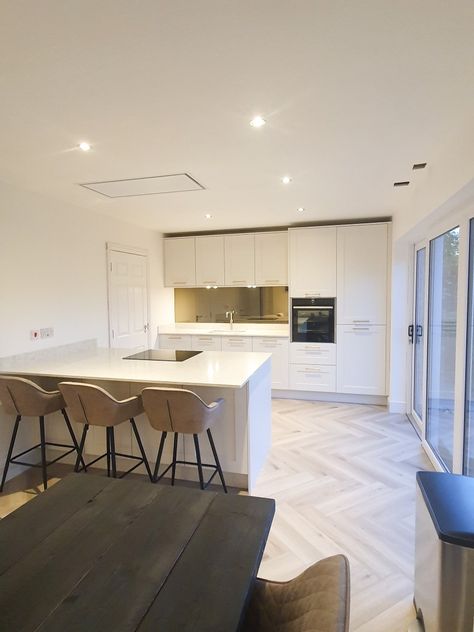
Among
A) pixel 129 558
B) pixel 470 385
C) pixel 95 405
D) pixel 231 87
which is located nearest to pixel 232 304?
pixel 95 405

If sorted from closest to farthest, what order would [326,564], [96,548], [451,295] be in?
1. [326,564]
2. [96,548]
3. [451,295]

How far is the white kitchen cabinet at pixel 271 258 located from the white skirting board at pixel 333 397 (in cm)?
152

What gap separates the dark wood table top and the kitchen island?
3.71ft

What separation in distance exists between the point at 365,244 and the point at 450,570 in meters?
3.79

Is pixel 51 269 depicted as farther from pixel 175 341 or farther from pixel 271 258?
pixel 271 258

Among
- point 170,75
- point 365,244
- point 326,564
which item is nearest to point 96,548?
point 326,564

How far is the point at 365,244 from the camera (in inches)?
180

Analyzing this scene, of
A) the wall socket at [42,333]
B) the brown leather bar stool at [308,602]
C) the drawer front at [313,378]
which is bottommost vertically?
the drawer front at [313,378]

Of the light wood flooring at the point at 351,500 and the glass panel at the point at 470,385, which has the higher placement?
the glass panel at the point at 470,385

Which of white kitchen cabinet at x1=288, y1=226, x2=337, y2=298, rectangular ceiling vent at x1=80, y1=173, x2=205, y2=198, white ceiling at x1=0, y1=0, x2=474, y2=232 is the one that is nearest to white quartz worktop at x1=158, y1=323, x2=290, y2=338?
white kitchen cabinet at x1=288, y1=226, x2=337, y2=298

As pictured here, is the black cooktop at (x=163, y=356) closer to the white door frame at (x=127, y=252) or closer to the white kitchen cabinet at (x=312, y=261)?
the white door frame at (x=127, y=252)

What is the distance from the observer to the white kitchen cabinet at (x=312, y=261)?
15.5 feet

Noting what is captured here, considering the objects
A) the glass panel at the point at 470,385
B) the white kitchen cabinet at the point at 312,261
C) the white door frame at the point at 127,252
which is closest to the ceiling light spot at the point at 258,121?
the glass panel at the point at 470,385

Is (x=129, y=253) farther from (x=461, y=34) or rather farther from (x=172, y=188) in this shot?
(x=461, y=34)
